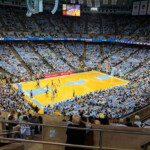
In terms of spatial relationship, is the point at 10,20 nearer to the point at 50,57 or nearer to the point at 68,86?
the point at 50,57

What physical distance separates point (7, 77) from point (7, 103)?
1347 centimetres

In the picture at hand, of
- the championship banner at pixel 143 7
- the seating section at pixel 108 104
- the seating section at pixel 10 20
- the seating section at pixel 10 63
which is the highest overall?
the championship banner at pixel 143 7

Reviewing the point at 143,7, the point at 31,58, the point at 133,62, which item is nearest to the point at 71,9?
the point at 31,58

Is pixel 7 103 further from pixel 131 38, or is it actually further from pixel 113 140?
pixel 131 38

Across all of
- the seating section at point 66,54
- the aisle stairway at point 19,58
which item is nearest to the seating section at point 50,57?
the seating section at point 66,54

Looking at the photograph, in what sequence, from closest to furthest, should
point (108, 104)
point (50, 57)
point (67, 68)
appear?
point (108, 104) → point (67, 68) → point (50, 57)

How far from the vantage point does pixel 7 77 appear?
30109 mm

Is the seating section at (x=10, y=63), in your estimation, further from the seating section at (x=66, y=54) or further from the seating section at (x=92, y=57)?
the seating section at (x=92, y=57)

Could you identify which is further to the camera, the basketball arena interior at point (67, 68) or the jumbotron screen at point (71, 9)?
the jumbotron screen at point (71, 9)

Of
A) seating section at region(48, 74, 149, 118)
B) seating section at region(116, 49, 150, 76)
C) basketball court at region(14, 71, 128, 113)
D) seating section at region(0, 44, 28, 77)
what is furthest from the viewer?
seating section at region(116, 49, 150, 76)

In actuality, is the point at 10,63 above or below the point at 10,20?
below

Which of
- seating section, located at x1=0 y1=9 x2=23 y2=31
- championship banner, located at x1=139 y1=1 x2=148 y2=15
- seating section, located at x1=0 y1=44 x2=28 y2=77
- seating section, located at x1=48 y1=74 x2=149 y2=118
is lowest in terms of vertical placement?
seating section, located at x1=48 y1=74 x2=149 y2=118

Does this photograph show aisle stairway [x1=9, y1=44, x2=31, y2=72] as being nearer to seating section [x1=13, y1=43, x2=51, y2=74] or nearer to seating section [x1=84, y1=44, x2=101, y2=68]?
seating section [x1=13, y1=43, x2=51, y2=74]

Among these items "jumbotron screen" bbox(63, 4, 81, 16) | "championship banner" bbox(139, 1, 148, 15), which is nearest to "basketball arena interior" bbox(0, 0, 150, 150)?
"jumbotron screen" bbox(63, 4, 81, 16)
